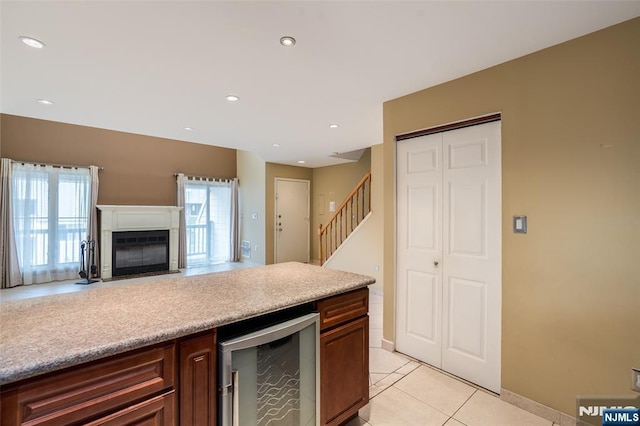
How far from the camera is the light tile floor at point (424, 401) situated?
194 centimetres

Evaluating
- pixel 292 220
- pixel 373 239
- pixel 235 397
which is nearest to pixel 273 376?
pixel 235 397

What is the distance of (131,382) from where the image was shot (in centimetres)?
106

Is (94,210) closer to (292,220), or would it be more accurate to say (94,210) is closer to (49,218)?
A: (49,218)

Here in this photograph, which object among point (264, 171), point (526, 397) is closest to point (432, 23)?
point (526, 397)

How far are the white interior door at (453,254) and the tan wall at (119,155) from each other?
5.66 metres

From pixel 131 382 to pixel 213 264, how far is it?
6.32 metres

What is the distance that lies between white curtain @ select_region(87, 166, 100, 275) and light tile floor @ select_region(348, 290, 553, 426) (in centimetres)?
566

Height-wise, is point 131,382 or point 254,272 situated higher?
point 254,272

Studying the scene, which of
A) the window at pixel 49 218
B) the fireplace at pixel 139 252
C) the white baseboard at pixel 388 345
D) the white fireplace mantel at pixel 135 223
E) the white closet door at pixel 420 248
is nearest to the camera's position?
the white closet door at pixel 420 248

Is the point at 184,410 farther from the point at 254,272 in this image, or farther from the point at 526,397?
the point at 526,397

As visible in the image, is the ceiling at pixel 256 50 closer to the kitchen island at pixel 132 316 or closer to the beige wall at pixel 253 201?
the kitchen island at pixel 132 316

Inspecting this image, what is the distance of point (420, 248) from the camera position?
8.89 ft

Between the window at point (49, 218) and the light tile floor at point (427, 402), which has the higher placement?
the window at point (49, 218)

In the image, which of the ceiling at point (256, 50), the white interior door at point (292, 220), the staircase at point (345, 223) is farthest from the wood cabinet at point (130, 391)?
the white interior door at point (292, 220)
